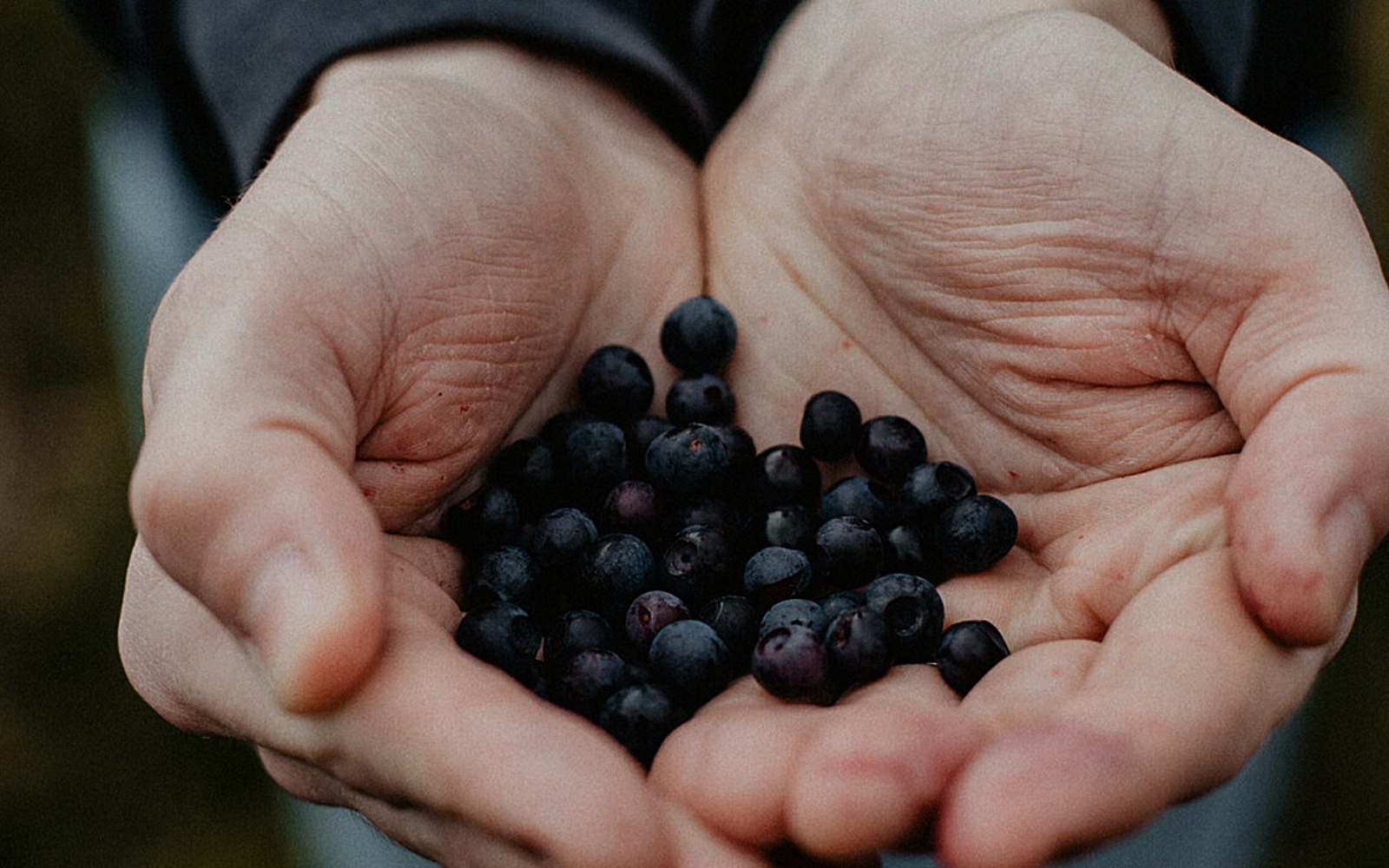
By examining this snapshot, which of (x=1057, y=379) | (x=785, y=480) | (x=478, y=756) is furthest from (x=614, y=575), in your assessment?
(x=1057, y=379)

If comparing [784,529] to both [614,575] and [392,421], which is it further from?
[392,421]

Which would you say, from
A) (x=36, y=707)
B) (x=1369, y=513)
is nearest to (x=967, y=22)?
(x=1369, y=513)

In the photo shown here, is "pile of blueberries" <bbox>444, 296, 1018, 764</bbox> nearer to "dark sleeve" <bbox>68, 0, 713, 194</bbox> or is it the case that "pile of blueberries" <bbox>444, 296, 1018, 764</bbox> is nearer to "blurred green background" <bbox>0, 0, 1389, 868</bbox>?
"dark sleeve" <bbox>68, 0, 713, 194</bbox>

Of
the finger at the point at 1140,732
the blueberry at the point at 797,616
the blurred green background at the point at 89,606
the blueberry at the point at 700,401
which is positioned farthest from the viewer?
the blurred green background at the point at 89,606

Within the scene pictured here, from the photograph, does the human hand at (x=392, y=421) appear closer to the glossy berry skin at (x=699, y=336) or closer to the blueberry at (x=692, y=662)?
the glossy berry skin at (x=699, y=336)

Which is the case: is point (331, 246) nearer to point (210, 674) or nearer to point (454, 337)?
point (454, 337)

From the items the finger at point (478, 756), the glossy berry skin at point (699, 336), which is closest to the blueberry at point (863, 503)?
the glossy berry skin at point (699, 336)

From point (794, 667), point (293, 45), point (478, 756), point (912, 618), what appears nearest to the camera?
point (478, 756)
